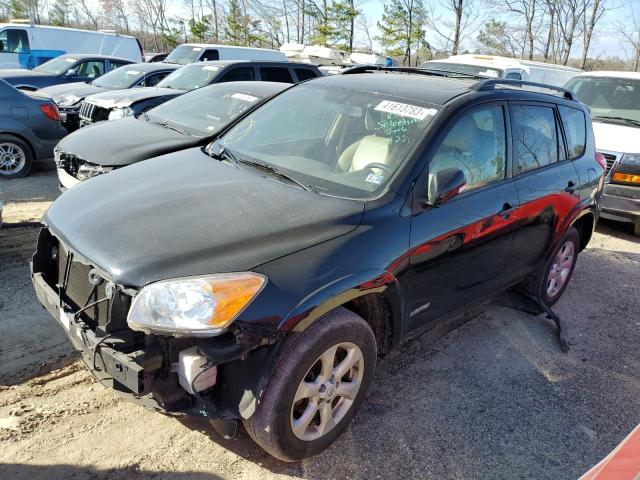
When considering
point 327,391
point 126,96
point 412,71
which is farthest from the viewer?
point 126,96

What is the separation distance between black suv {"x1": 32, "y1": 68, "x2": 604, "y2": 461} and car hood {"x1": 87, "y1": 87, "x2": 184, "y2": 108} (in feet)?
15.3

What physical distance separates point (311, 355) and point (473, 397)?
1489 mm

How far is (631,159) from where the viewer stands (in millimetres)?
6777

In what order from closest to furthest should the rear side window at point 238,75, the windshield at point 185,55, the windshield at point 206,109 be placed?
1. the windshield at point 206,109
2. the rear side window at point 238,75
3. the windshield at point 185,55

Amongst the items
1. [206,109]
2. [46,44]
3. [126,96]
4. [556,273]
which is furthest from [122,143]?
[46,44]

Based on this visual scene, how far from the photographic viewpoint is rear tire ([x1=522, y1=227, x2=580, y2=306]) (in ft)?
14.4

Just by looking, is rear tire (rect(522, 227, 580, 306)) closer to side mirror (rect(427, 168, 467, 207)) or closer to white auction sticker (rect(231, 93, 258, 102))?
side mirror (rect(427, 168, 467, 207))

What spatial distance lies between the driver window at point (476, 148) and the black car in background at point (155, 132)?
202cm

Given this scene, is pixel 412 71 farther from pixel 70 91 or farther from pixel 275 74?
pixel 70 91

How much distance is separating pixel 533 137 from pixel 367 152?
1.52 meters

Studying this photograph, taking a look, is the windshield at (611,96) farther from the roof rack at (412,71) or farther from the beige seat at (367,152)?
the beige seat at (367,152)

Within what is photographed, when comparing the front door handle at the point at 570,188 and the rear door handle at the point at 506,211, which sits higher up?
the rear door handle at the point at 506,211

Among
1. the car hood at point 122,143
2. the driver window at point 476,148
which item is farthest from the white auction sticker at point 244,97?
the driver window at point 476,148

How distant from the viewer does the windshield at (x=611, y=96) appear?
7934 mm
